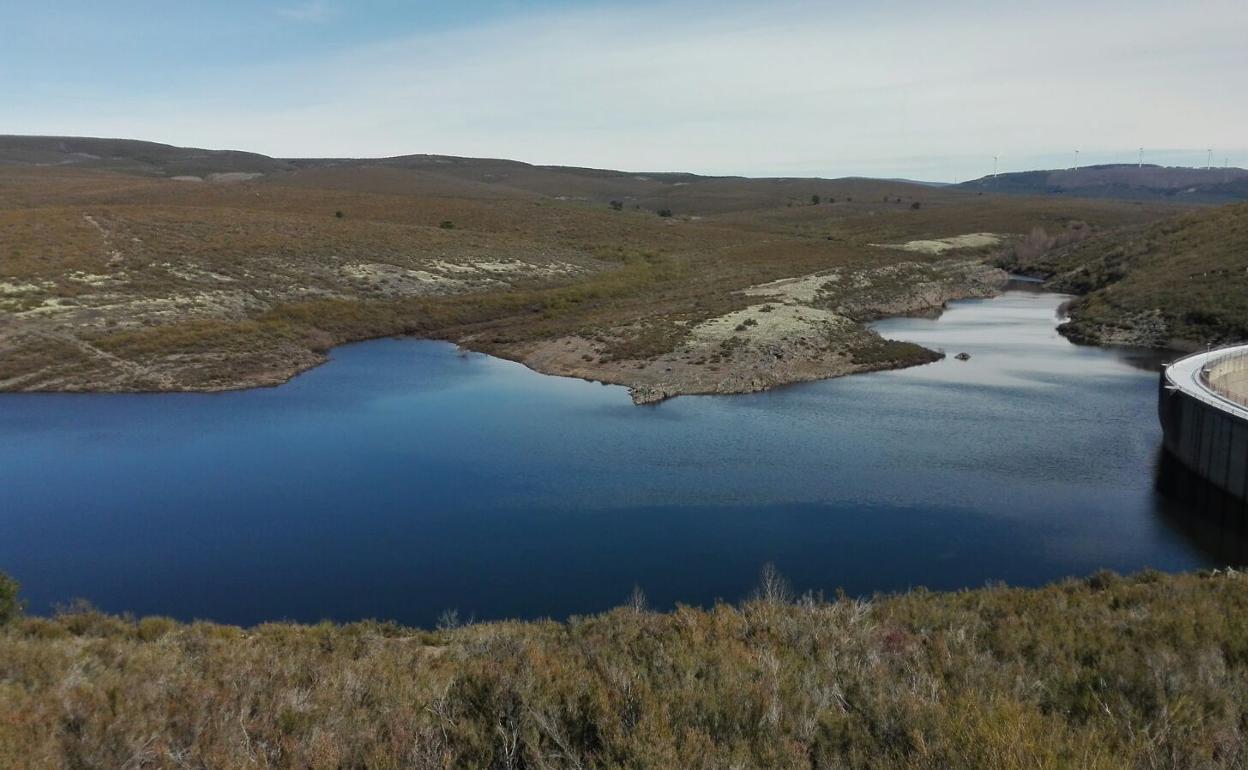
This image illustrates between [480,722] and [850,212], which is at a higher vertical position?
[850,212]

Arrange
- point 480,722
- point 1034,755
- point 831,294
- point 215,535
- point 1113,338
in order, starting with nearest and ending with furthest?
point 1034,755 → point 480,722 → point 215,535 → point 1113,338 → point 831,294

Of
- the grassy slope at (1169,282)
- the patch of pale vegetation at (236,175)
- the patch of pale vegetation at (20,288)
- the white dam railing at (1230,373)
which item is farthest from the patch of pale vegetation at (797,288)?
the patch of pale vegetation at (236,175)

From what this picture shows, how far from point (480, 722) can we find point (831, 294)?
192 ft

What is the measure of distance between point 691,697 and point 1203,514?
894 inches

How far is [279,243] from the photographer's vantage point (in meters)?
67.7

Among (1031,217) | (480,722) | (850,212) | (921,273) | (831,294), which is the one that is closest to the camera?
(480,722)

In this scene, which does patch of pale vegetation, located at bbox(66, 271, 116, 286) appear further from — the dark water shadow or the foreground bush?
the dark water shadow

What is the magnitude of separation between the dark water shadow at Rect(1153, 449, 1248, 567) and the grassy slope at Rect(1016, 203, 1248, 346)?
26.7 meters

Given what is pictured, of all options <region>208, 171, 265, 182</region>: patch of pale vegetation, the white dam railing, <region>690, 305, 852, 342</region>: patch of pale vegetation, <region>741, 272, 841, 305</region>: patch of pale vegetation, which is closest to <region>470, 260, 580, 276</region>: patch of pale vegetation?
<region>741, 272, 841, 305</region>: patch of pale vegetation

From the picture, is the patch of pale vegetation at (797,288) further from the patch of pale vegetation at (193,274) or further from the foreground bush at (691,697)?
the foreground bush at (691,697)

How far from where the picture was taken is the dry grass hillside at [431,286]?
4252cm

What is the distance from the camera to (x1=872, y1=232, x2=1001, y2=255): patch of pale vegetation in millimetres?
100250

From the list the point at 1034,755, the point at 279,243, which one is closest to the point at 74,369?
the point at 279,243

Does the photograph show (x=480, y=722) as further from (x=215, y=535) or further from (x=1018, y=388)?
(x=1018, y=388)
